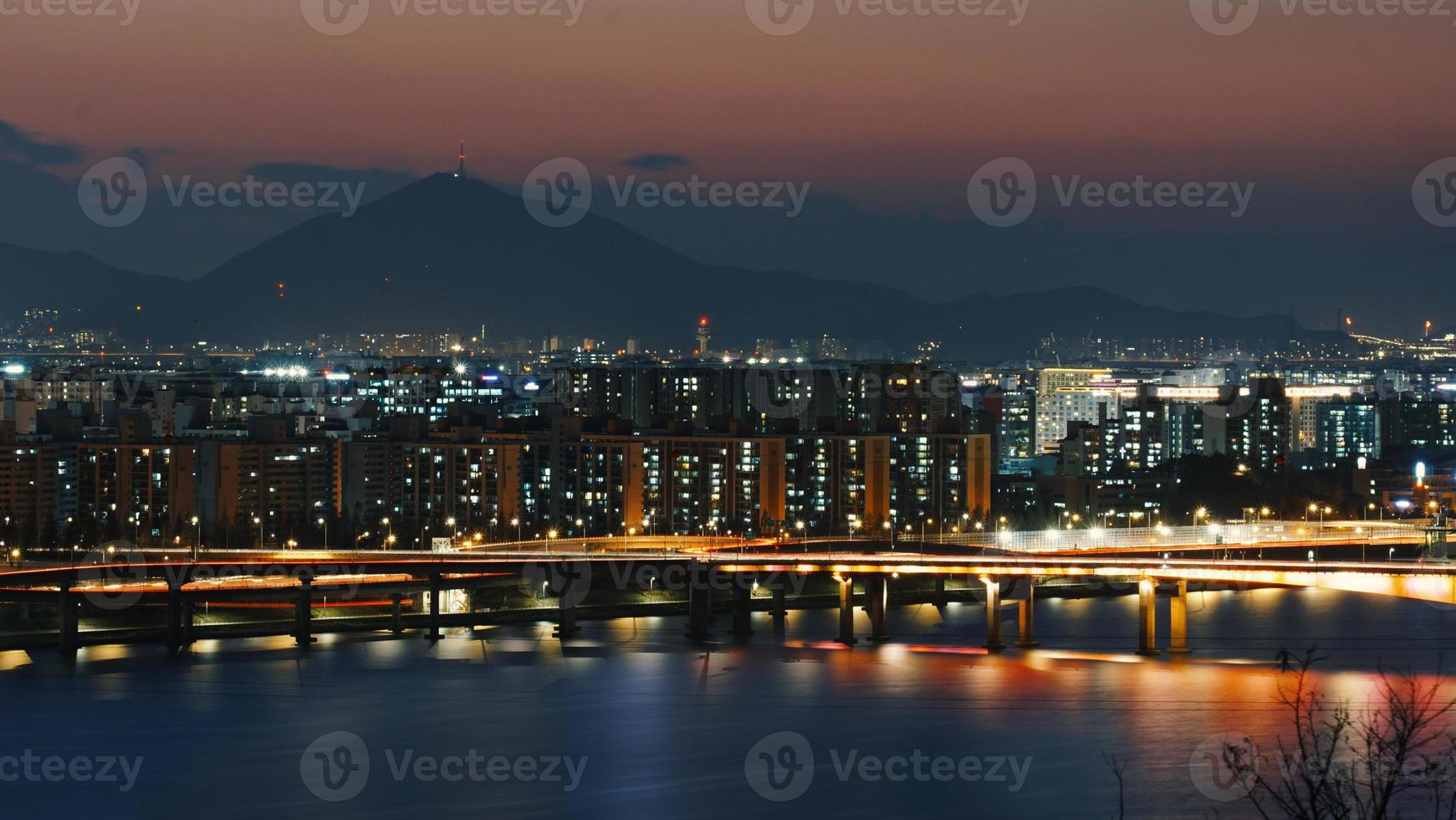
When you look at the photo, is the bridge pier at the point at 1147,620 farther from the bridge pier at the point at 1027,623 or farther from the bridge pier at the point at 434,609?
the bridge pier at the point at 434,609

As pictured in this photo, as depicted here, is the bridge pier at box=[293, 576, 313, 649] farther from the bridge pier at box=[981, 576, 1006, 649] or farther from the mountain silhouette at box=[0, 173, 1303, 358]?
the mountain silhouette at box=[0, 173, 1303, 358]

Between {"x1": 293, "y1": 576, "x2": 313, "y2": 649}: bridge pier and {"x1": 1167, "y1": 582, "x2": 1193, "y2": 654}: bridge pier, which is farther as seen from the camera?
{"x1": 293, "y1": 576, "x2": 313, "y2": 649}: bridge pier

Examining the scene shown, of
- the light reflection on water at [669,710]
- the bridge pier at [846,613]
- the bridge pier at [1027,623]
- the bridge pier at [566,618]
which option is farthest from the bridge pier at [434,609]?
the bridge pier at [1027,623]

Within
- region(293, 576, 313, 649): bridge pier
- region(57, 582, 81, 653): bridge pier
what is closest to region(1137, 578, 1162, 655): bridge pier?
region(293, 576, 313, 649): bridge pier

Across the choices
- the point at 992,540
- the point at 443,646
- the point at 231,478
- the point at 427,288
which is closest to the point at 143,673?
the point at 443,646

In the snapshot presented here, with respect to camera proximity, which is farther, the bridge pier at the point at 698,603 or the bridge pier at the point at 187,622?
the bridge pier at the point at 698,603

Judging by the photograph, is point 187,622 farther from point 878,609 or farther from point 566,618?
point 878,609

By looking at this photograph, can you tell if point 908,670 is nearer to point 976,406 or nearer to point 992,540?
point 992,540
